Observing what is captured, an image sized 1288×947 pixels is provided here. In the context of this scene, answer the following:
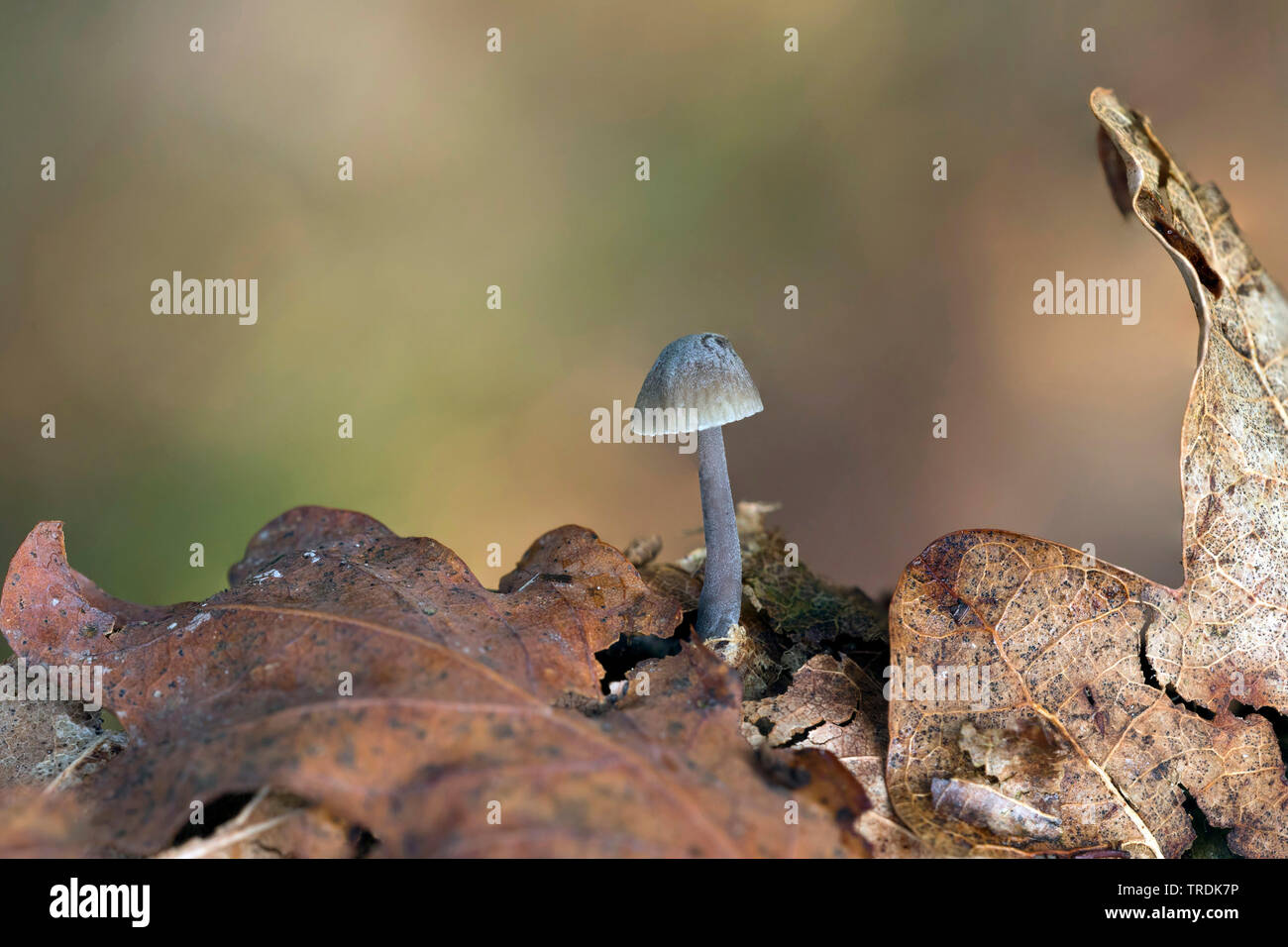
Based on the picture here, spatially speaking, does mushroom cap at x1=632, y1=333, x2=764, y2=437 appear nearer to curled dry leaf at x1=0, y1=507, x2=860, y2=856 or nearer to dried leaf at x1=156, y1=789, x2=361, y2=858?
curled dry leaf at x1=0, y1=507, x2=860, y2=856

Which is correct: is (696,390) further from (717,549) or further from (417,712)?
(417,712)

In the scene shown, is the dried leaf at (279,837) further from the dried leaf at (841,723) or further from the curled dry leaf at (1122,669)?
the curled dry leaf at (1122,669)

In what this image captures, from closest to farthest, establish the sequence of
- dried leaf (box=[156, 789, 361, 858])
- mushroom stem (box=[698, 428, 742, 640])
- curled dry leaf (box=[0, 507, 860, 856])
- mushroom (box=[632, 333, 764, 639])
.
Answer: curled dry leaf (box=[0, 507, 860, 856]) → dried leaf (box=[156, 789, 361, 858]) → mushroom stem (box=[698, 428, 742, 640]) → mushroom (box=[632, 333, 764, 639])

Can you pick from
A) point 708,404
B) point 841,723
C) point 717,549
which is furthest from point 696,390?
point 841,723

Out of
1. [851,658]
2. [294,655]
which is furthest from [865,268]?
[294,655]

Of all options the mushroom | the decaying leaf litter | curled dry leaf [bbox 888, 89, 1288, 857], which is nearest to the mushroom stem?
the mushroom
